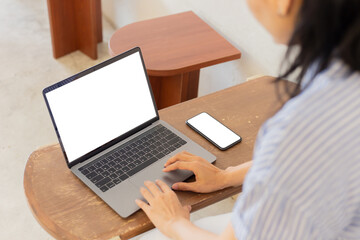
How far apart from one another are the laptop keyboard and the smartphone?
2.9 inches

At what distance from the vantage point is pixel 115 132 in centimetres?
121

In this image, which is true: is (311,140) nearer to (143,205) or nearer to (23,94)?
(143,205)

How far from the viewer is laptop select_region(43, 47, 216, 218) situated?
3.60 ft

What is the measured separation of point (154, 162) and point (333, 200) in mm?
607

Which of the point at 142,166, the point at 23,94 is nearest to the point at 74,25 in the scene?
the point at 23,94

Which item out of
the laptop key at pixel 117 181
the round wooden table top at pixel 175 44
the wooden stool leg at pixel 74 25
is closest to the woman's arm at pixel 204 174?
the laptop key at pixel 117 181

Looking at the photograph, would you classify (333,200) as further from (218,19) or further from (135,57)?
(218,19)

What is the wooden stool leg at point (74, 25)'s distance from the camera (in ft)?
8.48

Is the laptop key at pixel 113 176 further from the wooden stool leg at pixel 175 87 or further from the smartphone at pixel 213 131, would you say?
the wooden stool leg at pixel 175 87

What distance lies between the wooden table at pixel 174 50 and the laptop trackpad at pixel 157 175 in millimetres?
647

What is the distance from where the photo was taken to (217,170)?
3.71 ft

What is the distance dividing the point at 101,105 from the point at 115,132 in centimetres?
8

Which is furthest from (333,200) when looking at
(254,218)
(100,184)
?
(100,184)

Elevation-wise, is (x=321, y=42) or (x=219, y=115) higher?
(x=321, y=42)
